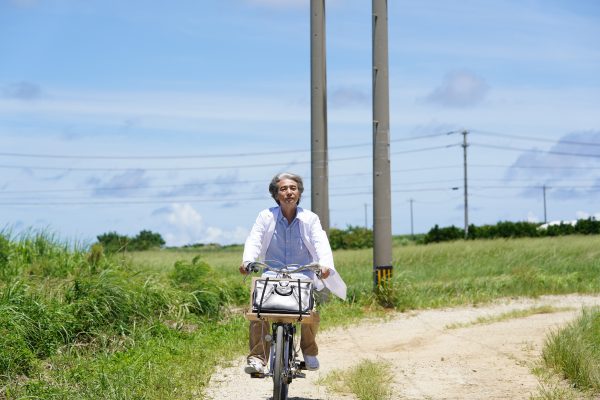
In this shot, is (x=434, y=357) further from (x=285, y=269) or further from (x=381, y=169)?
(x=381, y=169)

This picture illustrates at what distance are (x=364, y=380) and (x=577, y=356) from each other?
7.36ft

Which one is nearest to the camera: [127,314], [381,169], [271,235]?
[271,235]

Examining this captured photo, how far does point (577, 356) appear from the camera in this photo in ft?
32.3

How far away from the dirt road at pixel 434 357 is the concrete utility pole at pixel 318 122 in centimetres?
268

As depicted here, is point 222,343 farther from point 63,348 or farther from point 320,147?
point 320,147

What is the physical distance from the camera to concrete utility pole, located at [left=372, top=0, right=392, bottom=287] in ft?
58.7

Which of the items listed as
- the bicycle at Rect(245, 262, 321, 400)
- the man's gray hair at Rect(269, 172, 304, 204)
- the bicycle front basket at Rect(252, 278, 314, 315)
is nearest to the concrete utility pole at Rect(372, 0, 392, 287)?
the man's gray hair at Rect(269, 172, 304, 204)

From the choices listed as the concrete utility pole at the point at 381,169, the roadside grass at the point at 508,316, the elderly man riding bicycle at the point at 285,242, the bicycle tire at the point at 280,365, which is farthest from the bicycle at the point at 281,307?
the concrete utility pole at the point at 381,169

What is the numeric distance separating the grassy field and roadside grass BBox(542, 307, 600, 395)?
3747 millimetres

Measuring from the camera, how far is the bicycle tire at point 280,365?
25.8 ft

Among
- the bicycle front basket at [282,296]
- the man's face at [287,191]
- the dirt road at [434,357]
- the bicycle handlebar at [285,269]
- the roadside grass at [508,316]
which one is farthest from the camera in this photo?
the roadside grass at [508,316]

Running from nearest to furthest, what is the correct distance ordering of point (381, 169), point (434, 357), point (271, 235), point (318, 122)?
1. point (271, 235)
2. point (434, 357)
3. point (381, 169)
4. point (318, 122)

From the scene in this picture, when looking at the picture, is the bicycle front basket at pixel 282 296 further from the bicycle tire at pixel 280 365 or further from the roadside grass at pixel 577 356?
the roadside grass at pixel 577 356

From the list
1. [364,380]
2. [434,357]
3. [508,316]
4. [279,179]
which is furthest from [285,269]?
[508,316]
